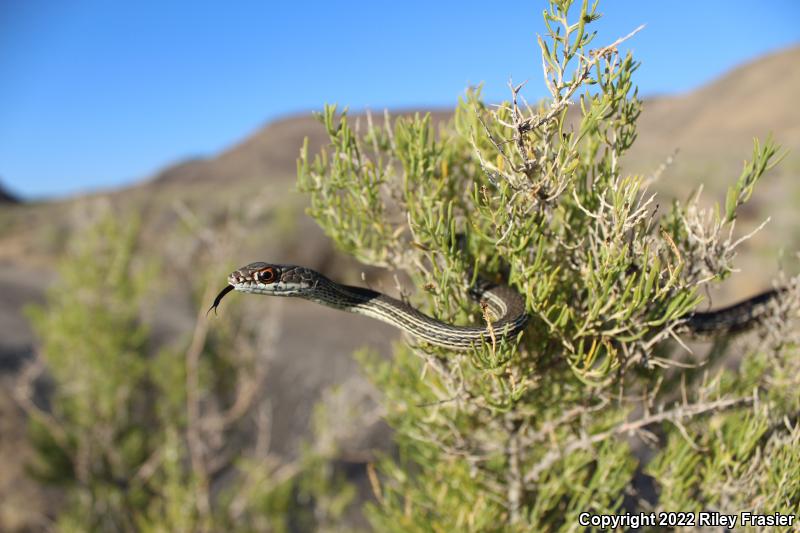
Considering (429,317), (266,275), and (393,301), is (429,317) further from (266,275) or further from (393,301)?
(266,275)

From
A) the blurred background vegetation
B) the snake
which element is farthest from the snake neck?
the blurred background vegetation

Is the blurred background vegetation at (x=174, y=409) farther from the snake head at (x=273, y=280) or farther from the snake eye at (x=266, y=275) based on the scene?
the snake eye at (x=266, y=275)

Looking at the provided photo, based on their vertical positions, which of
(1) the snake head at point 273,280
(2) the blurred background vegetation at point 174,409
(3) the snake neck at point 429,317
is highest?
(1) the snake head at point 273,280

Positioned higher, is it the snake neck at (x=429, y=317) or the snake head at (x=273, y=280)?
the snake head at (x=273, y=280)

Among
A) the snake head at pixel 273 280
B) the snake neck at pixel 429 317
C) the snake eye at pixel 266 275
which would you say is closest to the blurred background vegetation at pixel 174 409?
the snake neck at pixel 429 317

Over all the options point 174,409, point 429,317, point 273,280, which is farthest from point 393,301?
point 174,409

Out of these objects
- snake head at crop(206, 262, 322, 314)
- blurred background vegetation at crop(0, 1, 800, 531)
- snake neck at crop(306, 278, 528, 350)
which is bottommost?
blurred background vegetation at crop(0, 1, 800, 531)

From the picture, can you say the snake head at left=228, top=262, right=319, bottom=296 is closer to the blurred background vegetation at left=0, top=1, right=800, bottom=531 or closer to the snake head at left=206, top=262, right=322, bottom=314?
the snake head at left=206, top=262, right=322, bottom=314
